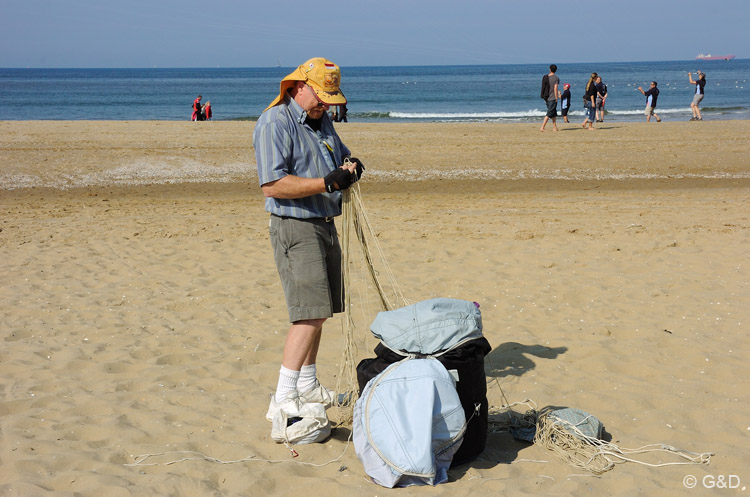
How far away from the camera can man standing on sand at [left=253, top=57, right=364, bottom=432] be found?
3.39 m

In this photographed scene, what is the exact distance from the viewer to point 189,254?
24.0 ft

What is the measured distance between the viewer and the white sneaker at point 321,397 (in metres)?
3.69

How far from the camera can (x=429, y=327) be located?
3416 mm

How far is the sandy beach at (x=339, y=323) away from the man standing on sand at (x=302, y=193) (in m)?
0.62

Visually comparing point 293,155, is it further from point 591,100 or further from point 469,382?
point 591,100

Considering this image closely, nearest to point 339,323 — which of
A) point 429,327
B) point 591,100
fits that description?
point 429,327

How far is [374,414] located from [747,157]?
1356cm

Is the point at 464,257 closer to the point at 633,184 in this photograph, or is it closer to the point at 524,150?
the point at 633,184

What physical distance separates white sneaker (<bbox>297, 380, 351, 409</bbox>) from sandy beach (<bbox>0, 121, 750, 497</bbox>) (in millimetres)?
174

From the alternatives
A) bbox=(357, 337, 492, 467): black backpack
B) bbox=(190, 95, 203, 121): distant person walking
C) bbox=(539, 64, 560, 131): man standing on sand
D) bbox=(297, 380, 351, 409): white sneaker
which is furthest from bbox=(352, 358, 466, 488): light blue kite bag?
bbox=(190, 95, 203, 121): distant person walking

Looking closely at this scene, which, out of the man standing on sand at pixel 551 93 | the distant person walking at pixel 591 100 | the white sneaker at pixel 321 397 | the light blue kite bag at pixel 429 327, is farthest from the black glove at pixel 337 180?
the distant person walking at pixel 591 100

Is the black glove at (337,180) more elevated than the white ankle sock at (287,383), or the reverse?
the black glove at (337,180)

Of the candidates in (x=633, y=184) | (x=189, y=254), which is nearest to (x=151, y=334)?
(x=189, y=254)

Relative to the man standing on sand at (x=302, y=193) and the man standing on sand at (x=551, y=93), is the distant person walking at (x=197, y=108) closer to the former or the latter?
the man standing on sand at (x=551, y=93)
